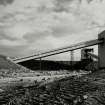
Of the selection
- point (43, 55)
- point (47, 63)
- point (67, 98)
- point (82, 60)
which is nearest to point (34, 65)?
point (47, 63)

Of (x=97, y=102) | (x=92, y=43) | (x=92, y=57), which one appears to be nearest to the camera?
(x=97, y=102)

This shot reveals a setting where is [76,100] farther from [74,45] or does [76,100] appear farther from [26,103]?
[74,45]

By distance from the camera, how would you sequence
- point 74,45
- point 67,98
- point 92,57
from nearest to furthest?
point 67,98 < point 74,45 < point 92,57

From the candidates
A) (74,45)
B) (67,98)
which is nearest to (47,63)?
(74,45)

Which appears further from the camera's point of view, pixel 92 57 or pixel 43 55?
pixel 92 57

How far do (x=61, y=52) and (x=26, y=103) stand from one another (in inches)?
990

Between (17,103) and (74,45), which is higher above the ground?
(74,45)

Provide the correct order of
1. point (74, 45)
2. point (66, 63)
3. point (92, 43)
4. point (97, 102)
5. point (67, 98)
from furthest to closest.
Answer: point (66, 63) < point (74, 45) < point (92, 43) < point (67, 98) < point (97, 102)

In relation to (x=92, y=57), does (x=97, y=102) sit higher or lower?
lower

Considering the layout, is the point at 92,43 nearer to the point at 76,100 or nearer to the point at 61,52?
the point at 61,52

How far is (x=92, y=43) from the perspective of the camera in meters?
27.5

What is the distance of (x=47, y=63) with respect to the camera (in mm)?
36812

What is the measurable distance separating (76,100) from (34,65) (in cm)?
3088

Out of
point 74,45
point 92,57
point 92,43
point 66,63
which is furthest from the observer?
point 66,63
